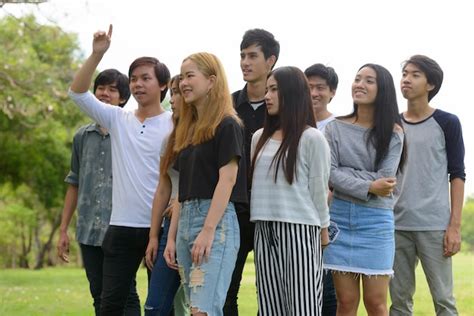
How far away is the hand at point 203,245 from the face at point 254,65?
5.30 feet

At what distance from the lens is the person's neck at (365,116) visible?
5966 millimetres

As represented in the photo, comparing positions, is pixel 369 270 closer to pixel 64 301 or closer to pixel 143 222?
pixel 143 222

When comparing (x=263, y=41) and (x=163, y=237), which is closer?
(x=163, y=237)

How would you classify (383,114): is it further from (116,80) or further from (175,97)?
(116,80)

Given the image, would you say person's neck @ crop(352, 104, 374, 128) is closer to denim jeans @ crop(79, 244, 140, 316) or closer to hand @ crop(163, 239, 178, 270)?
hand @ crop(163, 239, 178, 270)

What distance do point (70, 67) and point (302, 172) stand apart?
1028 inches

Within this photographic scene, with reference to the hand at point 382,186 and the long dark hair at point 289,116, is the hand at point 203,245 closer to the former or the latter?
the long dark hair at point 289,116

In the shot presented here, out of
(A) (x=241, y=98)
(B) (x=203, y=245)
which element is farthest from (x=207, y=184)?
(A) (x=241, y=98)

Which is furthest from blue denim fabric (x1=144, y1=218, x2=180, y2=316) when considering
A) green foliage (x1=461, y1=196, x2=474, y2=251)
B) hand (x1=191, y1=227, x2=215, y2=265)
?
green foliage (x1=461, y1=196, x2=474, y2=251)

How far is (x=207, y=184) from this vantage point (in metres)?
5.11

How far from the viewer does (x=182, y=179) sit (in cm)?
523

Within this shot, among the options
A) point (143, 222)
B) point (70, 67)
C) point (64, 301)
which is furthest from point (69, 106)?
point (143, 222)

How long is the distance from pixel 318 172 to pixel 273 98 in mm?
505

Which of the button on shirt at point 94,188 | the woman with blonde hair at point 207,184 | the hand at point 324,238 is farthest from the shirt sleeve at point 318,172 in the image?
the button on shirt at point 94,188
